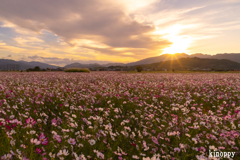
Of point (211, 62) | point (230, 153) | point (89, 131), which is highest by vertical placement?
point (211, 62)

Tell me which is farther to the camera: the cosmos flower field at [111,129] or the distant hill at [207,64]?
the distant hill at [207,64]

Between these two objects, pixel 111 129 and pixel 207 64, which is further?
pixel 207 64

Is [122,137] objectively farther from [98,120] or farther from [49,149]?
[49,149]

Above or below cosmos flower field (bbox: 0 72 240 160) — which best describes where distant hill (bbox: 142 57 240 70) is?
above

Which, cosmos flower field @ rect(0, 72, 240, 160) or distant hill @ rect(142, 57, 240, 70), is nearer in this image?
cosmos flower field @ rect(0, 72, 240, 160)

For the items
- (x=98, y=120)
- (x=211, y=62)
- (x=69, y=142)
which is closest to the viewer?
(x=69, y=142)

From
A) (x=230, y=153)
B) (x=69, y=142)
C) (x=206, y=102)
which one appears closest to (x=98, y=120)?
(x=69, y=142)

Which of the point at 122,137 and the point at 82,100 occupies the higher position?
the point at 82,100

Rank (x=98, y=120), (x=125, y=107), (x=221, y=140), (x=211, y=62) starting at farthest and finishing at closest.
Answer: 1. (x=211, y=62)
2. (x=125, y=107)
3. (x=98, y=120)
4. (x=221, y=140)

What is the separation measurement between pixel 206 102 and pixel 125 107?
4434mm

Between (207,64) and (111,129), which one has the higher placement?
(207,64)

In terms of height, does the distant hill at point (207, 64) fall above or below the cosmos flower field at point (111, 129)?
above

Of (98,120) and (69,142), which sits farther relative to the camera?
(98,120)

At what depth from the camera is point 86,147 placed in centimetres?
299
